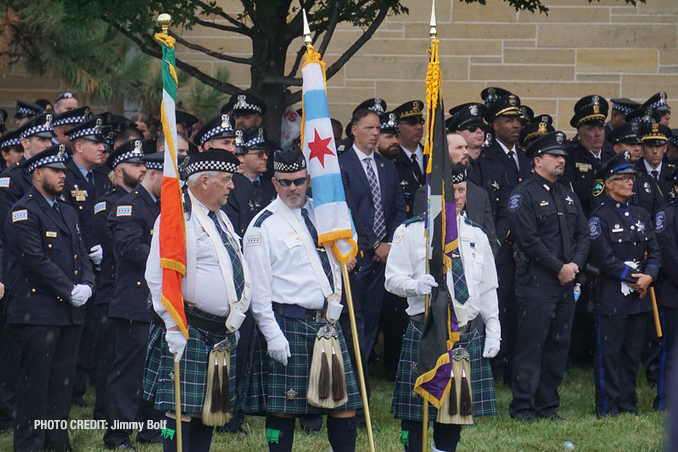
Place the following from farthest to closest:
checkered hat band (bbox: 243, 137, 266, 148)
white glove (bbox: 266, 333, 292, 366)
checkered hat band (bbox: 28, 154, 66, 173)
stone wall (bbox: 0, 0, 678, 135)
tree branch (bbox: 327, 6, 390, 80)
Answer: stone wall (bbox: 0, 0, 678, 135), tree branch (bbox: 327, 6, 390, 80), checkered hat band (bbox: 243, 137, 266, 148), checkered hat band (bbox: 28, 154, 66, 173), white glove (bbox: 266, 333, 292, 366)

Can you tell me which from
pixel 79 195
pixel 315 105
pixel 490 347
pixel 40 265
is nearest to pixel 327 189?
pixel 315 105

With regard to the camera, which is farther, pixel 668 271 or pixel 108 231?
pixel 668 271

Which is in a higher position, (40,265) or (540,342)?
(40,265)

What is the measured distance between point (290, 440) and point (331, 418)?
0.28 meters

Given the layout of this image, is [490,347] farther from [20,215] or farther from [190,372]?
[20,215]

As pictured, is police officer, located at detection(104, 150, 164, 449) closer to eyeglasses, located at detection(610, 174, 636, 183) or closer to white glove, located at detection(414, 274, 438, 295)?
white glove, located at detection(414, 274, 438, 295)

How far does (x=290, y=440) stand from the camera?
21.4 feet

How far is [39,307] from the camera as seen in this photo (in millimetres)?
7320

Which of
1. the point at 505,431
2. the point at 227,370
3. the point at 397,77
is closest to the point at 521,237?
the point at 505,431

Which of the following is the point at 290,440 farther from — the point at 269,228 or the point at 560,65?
the point at 560,65

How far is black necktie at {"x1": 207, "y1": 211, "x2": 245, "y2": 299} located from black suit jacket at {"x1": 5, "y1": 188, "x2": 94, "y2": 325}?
5.08ft

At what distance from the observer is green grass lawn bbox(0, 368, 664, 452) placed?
775 cm

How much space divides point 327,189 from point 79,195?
267 cm

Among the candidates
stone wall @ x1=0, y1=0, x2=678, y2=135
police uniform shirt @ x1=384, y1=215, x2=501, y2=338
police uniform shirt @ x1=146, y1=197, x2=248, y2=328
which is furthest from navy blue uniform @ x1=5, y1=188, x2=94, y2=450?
stone wall @ x1=0, y1=0, x2=678, y2=135
